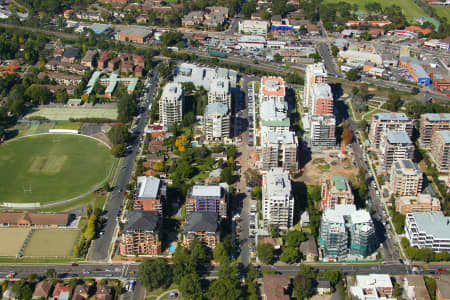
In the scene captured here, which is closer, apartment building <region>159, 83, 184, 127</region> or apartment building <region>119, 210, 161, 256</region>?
apartment building <region>119, 210, 161, 256</region>

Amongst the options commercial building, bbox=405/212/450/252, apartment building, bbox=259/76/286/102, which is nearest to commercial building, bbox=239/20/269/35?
apartment building, bbox=259/76/286/102

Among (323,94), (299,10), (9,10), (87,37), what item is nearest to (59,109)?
(87,37)

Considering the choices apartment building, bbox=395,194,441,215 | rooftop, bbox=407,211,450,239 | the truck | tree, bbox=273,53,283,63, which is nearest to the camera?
rooftop, bbox=407,211,450,239

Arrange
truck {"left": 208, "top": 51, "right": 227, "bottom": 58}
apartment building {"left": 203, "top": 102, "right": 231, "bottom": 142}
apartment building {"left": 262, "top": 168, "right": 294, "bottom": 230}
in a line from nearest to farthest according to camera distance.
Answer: apartment building {"left": 262, "top": 168, "right": 294, "bottom": 230}
apartment building {"left": 203, "top": 102, "right": 231, "bottom": 142}
truck {"left": 208, "top": 51, "right": 227, "bottom": 58}

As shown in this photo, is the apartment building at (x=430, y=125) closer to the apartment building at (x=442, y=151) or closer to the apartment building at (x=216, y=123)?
the apartment building at (x=442, y=151)

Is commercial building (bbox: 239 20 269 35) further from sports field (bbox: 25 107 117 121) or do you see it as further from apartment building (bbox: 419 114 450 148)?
apartment building (bbox: 419 114 450 148)
